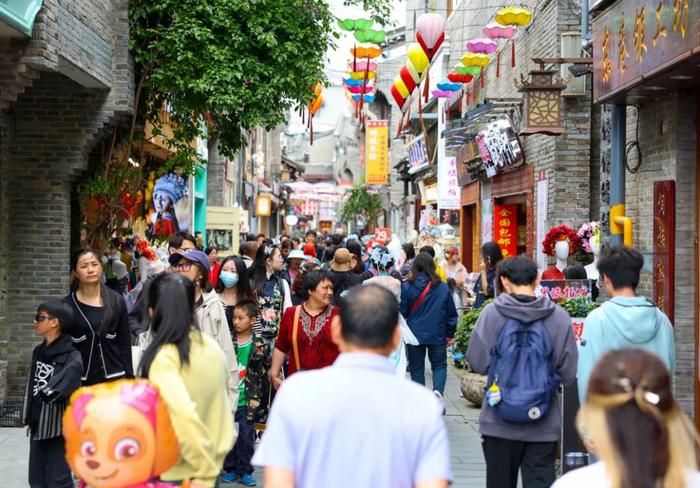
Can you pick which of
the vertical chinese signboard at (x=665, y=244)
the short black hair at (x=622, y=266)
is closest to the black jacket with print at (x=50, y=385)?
the short black hair at (x=622, y=266)

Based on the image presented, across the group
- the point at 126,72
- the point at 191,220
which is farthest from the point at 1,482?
the point at 191,220

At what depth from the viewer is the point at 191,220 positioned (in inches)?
894

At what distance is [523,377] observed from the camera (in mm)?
5086

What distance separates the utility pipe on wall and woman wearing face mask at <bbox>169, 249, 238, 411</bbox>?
17.0ft

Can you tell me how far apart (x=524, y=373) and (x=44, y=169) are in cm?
728

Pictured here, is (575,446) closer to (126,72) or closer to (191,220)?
(126,72)

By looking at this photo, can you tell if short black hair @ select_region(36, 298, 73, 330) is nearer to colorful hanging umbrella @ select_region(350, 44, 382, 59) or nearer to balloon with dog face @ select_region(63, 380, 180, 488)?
balloon with dog face @ select_region(63, 380, 180, 488)

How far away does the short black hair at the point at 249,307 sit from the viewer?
754cm

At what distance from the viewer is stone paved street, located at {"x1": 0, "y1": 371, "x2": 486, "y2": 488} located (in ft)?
24.6

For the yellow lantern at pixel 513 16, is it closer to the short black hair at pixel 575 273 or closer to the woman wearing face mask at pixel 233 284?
the short black hair at pixel 575 273

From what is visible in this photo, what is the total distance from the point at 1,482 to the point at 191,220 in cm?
1563

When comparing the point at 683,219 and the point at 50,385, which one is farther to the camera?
the point at 683,219

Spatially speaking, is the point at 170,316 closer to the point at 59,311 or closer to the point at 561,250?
the point at 59,311

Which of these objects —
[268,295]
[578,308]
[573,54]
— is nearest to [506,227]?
[573,54]
